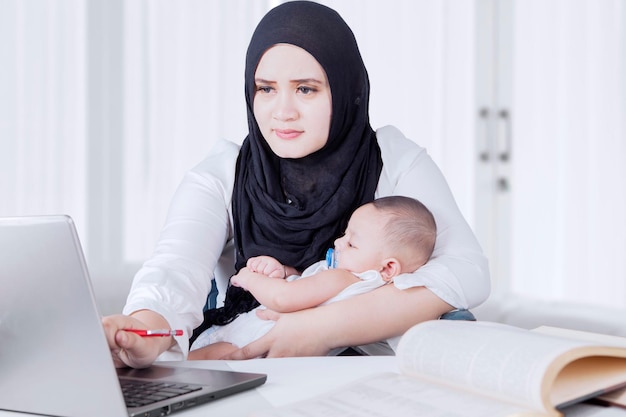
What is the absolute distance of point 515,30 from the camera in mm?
4047

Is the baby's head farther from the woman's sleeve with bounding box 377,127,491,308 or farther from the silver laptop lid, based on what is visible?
the silver laptop lid

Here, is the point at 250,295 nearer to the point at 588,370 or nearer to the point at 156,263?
the point at 156,263

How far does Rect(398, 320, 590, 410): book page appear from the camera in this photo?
72 centimetres

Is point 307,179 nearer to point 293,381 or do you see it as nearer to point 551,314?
point 551,314

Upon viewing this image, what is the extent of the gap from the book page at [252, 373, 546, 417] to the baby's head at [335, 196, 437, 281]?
0.69 meters

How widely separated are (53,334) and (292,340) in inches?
27.0

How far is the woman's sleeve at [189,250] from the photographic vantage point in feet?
4.34

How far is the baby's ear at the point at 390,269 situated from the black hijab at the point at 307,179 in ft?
0.59

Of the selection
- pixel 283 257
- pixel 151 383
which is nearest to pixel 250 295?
pixel 283 257

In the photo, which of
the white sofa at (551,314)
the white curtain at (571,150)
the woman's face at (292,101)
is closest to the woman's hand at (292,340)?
the woman's face at (292,101)

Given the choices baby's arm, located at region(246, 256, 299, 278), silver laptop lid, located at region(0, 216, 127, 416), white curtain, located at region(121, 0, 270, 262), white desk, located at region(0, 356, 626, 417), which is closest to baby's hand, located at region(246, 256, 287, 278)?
baby's arm, located at region(246, 256, 299, 278)

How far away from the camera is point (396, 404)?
772 millimetres

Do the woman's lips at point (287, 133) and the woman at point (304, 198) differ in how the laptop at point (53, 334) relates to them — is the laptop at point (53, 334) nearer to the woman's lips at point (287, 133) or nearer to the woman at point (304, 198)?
the woman at point (304, 198)

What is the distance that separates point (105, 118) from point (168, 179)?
15.3 inches
